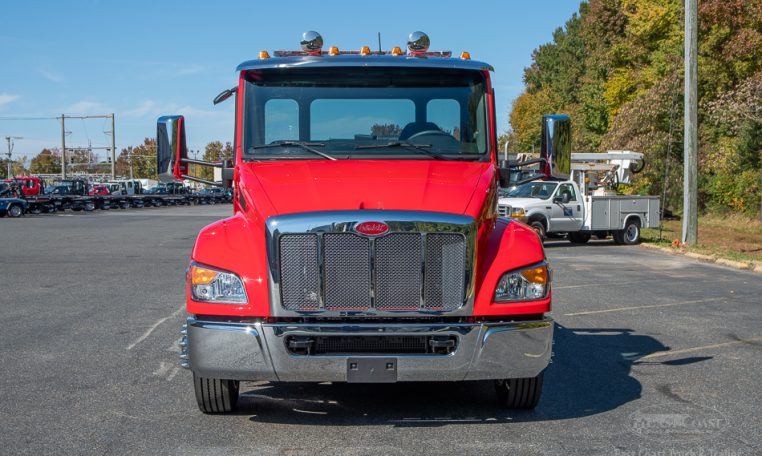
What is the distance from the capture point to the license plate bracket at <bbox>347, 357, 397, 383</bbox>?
17.7ft

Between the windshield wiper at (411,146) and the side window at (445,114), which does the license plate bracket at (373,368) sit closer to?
the windshield wiper at (411,146)

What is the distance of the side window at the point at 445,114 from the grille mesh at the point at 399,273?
5.68 feet

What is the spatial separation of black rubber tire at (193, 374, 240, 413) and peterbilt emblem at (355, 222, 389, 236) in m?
1.46

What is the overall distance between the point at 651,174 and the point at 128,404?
41717 mm

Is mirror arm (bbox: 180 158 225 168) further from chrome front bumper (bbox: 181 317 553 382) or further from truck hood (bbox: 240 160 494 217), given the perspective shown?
chrome front bumper (bbox: 181 317 553 382)

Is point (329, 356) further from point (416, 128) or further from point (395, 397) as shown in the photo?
point (416, 128)

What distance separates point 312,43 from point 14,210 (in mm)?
46335

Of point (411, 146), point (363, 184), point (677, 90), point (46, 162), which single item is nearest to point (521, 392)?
point (363, 184)

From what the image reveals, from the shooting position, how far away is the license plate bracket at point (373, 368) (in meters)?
5.40

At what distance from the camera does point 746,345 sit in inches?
363

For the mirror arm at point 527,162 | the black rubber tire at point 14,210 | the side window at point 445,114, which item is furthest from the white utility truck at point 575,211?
the black rubber tire at point 14,210

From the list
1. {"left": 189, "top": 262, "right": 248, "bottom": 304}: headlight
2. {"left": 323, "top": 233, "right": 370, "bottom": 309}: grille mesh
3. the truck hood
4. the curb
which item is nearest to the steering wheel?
the truck hood

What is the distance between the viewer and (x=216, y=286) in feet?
18.3

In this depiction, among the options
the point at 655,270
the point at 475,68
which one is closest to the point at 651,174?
the point at 655,270
